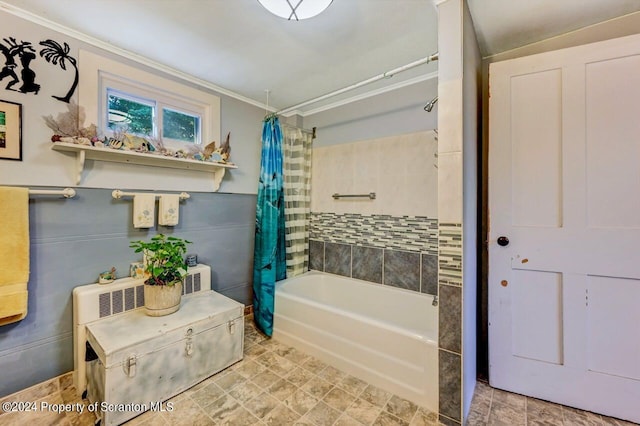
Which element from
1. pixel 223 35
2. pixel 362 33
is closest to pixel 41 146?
pixel 223 35

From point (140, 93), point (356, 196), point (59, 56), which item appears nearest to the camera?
point (59, 56)

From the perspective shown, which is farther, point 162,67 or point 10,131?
point 162,67

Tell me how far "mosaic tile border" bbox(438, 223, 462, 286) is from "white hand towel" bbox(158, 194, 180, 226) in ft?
5.97

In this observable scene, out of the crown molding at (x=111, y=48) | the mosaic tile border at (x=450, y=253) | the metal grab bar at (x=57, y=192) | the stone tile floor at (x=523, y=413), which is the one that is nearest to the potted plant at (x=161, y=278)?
the metal grab bar at (x=57, y=192)

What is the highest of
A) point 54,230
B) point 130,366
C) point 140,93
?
point 140,93

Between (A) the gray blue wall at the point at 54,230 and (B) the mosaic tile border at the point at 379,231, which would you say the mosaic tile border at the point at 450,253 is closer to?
(B) the mosaic tile border at the point at 379,231

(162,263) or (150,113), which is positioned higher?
(150,113)

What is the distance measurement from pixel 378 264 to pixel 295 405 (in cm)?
130

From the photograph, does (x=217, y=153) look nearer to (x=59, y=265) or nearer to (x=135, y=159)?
(x=135, y=159)

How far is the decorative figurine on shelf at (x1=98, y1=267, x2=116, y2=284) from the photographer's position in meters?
1.66

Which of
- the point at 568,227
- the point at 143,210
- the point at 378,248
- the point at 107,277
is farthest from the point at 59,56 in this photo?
the point at 568,227

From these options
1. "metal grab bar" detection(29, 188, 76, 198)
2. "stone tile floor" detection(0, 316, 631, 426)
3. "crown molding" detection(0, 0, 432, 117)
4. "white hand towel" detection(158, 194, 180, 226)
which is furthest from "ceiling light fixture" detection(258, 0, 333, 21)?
"stone tile floor" detection(0, 316, 631, 426)

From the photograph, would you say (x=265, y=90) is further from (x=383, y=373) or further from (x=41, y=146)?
(x=383, y=373)

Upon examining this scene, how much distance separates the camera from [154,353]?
4.68 feet
